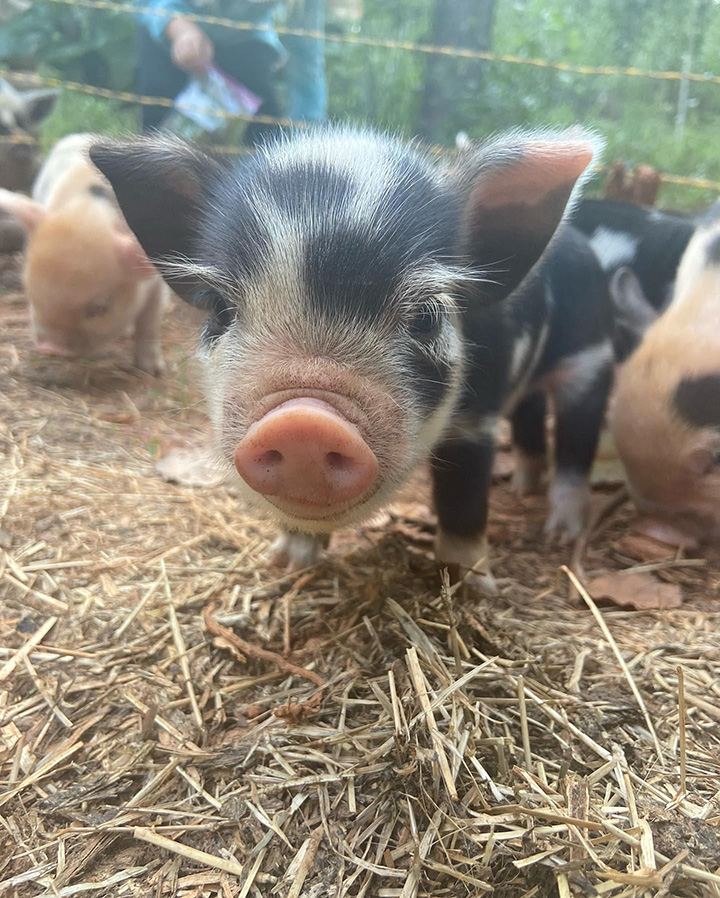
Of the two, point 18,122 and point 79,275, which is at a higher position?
point 18,122

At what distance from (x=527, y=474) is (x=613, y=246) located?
119 centimetres

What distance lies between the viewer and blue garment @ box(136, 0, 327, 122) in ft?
13.3

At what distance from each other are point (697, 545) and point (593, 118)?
128 inches

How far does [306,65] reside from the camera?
4.27 meters

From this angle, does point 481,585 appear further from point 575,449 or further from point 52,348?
point 52,348

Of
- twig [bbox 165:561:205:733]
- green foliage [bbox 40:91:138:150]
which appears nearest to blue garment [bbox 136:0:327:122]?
green foliage [bbox 40:91:138:150]

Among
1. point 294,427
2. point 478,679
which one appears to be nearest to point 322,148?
point 294,427

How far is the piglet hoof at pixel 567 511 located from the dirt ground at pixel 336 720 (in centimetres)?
22

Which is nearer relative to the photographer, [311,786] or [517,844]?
[517,844]

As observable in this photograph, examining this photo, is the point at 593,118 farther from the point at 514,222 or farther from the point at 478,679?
the point at 478,679

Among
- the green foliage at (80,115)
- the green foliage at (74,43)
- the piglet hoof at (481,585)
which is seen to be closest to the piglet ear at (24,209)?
the green foliage at (80,115)

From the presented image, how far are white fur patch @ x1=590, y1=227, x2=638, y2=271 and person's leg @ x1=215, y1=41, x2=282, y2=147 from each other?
1.98 m

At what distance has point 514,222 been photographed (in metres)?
1.70

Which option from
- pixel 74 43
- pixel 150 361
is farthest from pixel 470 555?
pixel 74 43
